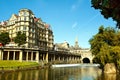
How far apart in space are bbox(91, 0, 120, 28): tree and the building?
3740 inches

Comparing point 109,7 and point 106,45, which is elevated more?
point 109,7

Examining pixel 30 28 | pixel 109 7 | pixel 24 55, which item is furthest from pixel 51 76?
pixel 30 28

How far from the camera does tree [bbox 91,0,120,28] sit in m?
14.5

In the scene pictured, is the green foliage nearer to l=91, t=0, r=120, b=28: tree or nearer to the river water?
the river water

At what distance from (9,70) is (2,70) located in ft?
8.99

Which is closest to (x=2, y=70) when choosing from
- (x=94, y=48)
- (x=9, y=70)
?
(x=9, y=70)

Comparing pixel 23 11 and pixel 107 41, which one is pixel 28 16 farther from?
pixel 107 41

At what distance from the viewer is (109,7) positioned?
49.7ft

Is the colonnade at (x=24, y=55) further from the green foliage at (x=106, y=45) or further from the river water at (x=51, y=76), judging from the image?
the green foliage at (x=106, y=45)

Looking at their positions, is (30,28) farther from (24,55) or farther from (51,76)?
(51,76)

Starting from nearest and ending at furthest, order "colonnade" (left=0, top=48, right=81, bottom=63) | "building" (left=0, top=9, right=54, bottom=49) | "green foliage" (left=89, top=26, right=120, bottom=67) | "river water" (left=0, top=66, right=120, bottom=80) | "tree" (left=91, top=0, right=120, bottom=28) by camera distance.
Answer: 1. "tree" (left=91, top=0, right=120, bottom=28)
2. "river water" (left=0, top=66, right=120, bottom=80)
3. "green foliage" (left=89, top=26, right=120, bottom=67)
4. "colonnade" (left=0, top=48, right=81, bottom=63)
5. "building" (left=0, top=9, right=54, bottom=49)

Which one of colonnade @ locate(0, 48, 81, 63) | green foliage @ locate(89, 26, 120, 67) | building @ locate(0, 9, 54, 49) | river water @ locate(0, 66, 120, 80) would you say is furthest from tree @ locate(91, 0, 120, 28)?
building @ locate(0, 9, 54, 49)

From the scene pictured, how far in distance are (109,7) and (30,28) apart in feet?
346

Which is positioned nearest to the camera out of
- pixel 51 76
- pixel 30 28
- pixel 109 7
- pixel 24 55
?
pixel 109 7
